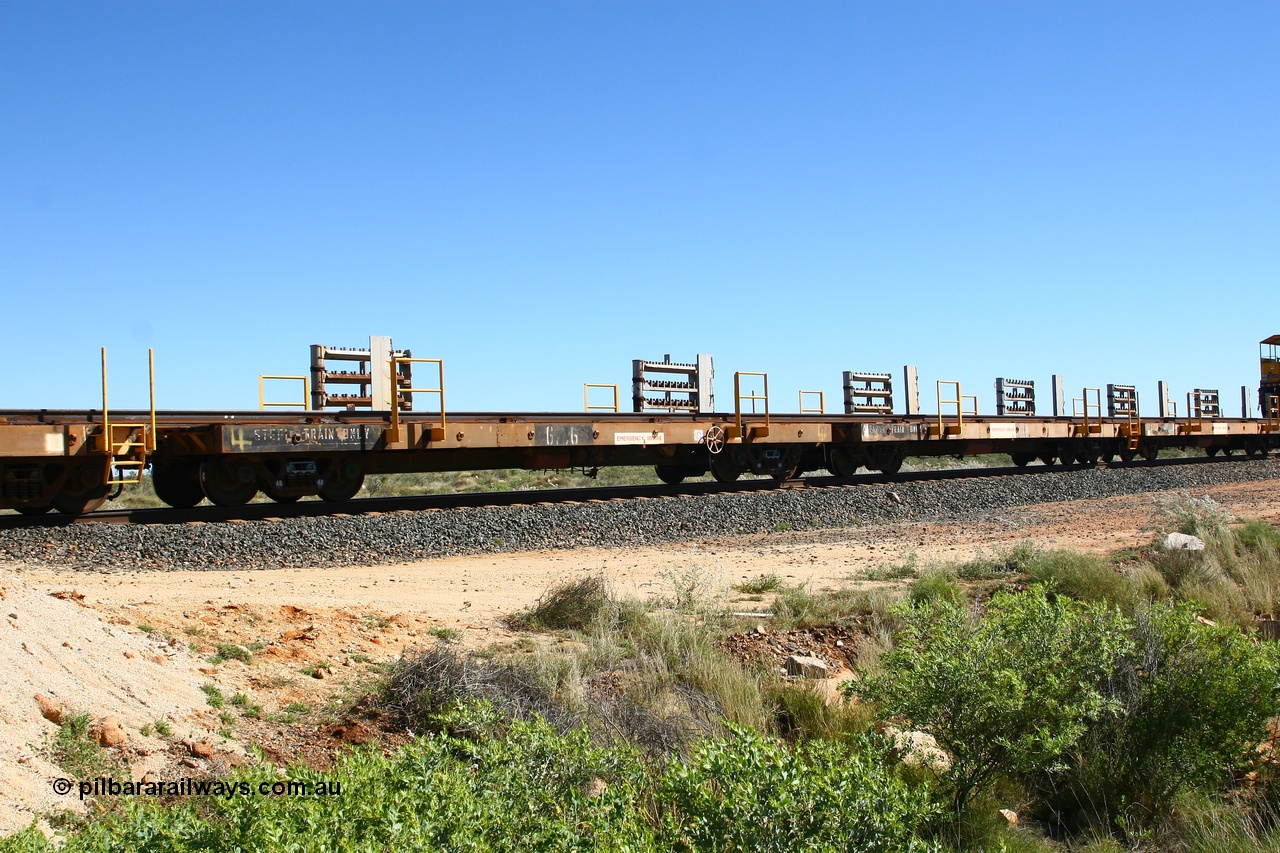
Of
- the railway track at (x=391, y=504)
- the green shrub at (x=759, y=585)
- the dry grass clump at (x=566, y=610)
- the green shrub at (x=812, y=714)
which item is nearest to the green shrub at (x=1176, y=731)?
the green shrub at (x=812, y=714)

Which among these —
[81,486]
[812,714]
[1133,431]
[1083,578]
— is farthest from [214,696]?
[1133,431]

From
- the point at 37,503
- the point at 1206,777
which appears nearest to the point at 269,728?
the point at 1206,777

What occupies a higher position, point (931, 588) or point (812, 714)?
point (931, 588)

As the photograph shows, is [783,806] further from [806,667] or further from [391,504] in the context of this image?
[391,504]

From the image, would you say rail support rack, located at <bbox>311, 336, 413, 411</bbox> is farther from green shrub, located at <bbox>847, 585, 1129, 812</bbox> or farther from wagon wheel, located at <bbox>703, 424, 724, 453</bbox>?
green shrub, located at <bbox>847, 585, 1129, 812</bbox>

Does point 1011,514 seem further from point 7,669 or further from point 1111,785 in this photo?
point 7,669

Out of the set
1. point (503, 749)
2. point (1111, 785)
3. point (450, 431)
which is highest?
point (450, 431)

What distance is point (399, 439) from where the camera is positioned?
14.0 m

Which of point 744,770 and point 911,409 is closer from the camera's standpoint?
point 744,770

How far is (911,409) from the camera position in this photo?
2381 cm

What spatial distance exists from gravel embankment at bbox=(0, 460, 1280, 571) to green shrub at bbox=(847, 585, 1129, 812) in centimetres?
824

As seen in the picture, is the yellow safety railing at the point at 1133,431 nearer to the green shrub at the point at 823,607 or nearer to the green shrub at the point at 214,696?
the green shrub at the point at 823,607

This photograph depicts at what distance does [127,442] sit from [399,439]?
359cm

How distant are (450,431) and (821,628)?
791cm
